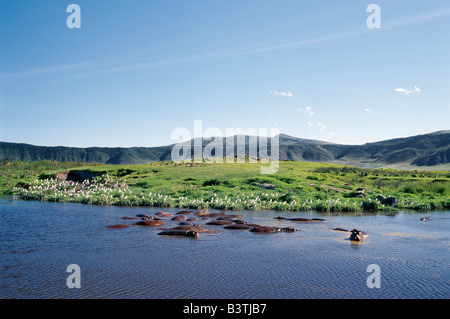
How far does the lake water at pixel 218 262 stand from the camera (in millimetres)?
9320

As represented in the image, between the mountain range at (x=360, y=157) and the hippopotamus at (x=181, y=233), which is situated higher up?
the mountain range at (x=360, y=157)

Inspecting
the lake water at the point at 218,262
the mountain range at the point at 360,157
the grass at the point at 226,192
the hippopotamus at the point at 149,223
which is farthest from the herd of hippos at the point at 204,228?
the mountain range at the point at 360,157

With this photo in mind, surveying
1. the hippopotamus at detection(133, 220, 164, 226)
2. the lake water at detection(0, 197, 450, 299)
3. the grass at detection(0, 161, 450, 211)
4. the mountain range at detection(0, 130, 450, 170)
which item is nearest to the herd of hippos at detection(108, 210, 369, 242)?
the hippopotamus at detection(133, 220, 164, 226)

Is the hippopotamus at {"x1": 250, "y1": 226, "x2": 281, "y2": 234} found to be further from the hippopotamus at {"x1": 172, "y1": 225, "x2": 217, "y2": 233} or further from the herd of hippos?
the hippopotamus at {"x1": 172, "y1": 225, "x2": 217, "y2": 233}

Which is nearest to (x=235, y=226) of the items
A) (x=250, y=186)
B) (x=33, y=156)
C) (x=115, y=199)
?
(x=115, y=199)

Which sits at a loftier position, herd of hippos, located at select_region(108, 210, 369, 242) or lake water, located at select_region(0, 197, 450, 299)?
herd of hippos, located at select_region(108, 210, 369, 242)

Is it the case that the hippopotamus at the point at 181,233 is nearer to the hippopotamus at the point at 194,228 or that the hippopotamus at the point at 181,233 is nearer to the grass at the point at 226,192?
the hippopotamus at the point at 194,228

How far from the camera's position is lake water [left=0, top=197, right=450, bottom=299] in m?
9.32

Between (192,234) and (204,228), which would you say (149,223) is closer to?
(204,228)

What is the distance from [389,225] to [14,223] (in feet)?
60.4

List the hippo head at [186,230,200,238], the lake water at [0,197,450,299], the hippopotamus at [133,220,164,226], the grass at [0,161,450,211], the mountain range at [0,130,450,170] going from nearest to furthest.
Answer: the lake water at [0,197,450,299] → the hippo head at [186,230,200,238] → the hippopotamus at [133,220,164,226] → the grass at [0,161,450,211] → the mountain range at [0,130,450,170]

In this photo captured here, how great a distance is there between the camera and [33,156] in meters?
164
